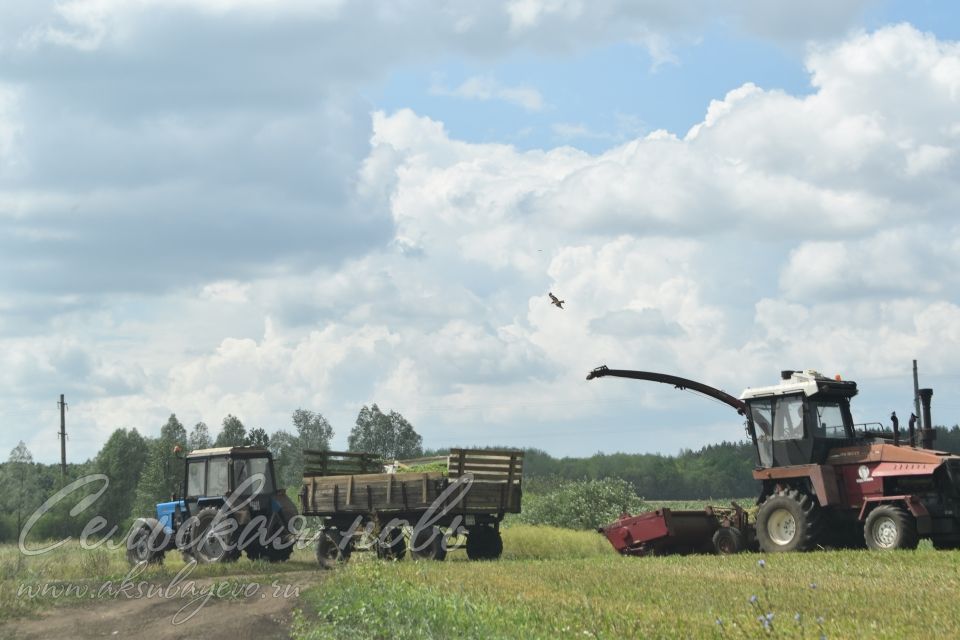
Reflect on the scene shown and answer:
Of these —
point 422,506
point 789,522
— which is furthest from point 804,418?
point 422,506

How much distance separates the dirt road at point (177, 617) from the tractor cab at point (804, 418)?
9886mm

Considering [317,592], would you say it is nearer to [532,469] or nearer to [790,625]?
[790,625]

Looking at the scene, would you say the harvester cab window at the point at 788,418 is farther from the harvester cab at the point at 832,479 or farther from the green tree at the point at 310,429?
the green tree at the point at 310,429

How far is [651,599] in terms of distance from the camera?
12.8 meters

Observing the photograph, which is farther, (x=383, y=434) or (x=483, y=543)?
(x=383, y=434)

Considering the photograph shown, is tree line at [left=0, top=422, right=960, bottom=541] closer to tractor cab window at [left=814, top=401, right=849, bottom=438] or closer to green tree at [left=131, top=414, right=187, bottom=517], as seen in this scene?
green tree at [left=131, top=414, right=187, bottom=517]

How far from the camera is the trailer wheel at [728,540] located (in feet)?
72.6

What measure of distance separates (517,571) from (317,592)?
10.5 ft

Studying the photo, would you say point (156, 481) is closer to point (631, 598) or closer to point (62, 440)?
point (62, 440)

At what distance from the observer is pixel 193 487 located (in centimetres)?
2500

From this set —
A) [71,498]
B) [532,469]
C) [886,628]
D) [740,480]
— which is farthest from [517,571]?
[740,480]

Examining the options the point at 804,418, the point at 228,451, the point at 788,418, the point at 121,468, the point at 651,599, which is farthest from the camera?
the point at 121,468

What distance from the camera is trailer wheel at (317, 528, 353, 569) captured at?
23594 mm

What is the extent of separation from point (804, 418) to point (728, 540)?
2.93m
